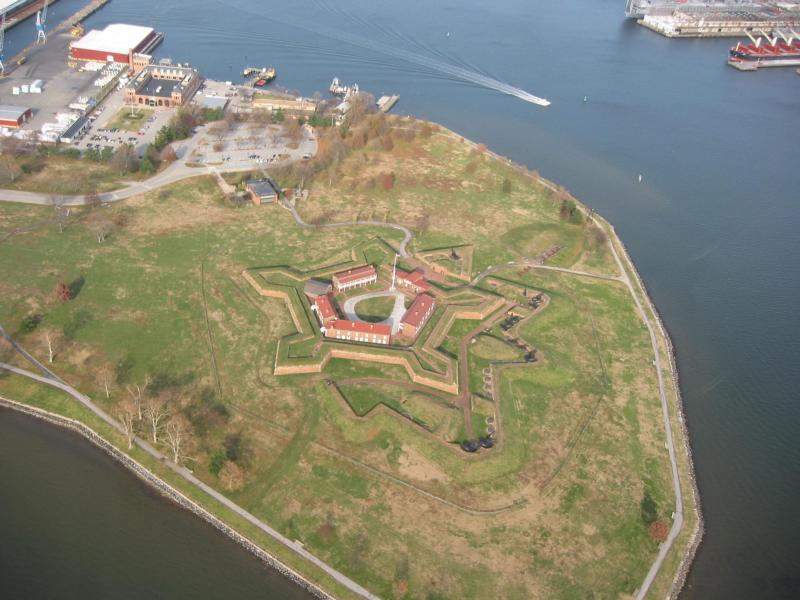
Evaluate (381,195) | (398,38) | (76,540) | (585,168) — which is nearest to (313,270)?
(381,195)

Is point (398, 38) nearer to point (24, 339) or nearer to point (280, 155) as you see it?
point (280, 155)

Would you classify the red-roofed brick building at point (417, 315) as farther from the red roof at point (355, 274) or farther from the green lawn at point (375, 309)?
the red roof at point (355, 274)

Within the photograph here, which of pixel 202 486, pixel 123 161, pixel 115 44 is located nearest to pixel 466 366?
pixel 202 486


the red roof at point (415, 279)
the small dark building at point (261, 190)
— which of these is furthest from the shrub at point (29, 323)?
the red roof at point (415, 279)

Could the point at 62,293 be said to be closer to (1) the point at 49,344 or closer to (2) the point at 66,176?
(1) the point at 49,344

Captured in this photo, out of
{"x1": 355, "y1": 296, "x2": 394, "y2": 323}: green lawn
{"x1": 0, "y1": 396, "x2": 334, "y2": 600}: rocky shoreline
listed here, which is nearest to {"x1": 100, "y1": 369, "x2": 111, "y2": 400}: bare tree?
{"x1": 0, "y1": 396, "x2": 334, "y2": 600}: rocky shoreline

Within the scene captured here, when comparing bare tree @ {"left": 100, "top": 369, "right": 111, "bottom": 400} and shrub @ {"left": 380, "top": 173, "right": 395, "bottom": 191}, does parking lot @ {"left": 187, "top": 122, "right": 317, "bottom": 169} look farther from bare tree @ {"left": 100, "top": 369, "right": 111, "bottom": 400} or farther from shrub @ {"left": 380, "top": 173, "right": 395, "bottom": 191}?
bare tree @ {"left": 100, "top": 369, "right": 111, "bottom": 400}
